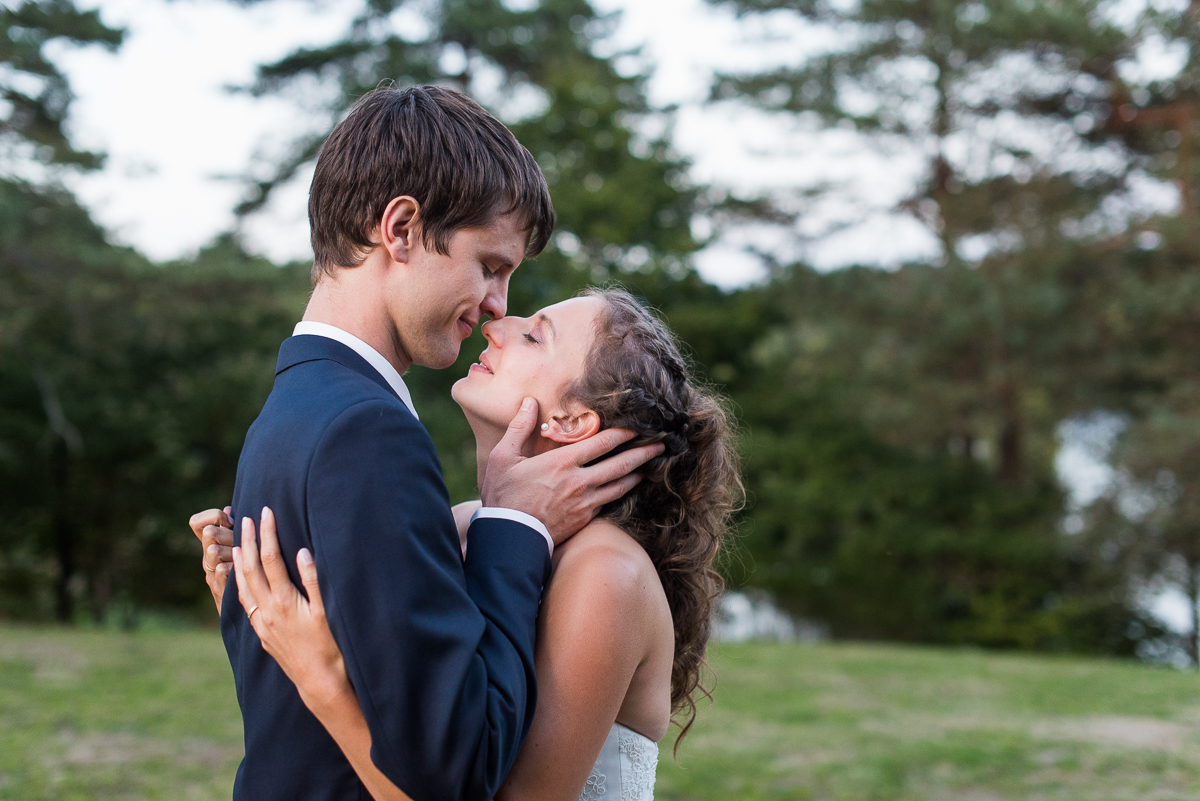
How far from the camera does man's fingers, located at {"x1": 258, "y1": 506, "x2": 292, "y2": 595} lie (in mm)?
1661

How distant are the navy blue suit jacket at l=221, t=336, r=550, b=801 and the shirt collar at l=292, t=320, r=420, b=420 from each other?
34 millimetres

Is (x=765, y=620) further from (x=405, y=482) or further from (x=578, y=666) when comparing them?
(x=405, y=482)

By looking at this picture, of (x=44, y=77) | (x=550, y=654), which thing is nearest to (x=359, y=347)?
(x=550, y=654)

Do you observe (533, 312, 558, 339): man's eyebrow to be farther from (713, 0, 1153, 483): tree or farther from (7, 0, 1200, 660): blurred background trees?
(713, 0, 1153, 483): tree

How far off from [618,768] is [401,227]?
131cm

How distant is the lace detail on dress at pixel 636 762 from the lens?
91.4 inches

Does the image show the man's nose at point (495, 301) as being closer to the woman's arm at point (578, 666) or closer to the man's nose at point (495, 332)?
the man's nose at point (495, 332)

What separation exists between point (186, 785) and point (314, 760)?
5.42 meters

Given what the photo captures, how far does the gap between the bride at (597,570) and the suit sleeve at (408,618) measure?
0.10 metres

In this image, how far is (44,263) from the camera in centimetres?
1317

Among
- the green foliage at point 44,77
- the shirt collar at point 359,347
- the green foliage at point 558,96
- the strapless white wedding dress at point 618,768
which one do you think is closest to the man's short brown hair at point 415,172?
the shirt collar at point 359,347

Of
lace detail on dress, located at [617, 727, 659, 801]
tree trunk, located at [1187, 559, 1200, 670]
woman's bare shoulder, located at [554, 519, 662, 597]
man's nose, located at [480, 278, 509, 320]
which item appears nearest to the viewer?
woman's bare shoulder, located at [554, 519, 662, 597]

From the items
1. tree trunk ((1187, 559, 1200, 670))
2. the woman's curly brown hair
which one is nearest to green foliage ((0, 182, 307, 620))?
the woman's curly brown hair

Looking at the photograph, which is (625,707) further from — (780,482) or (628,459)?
(780,482)
